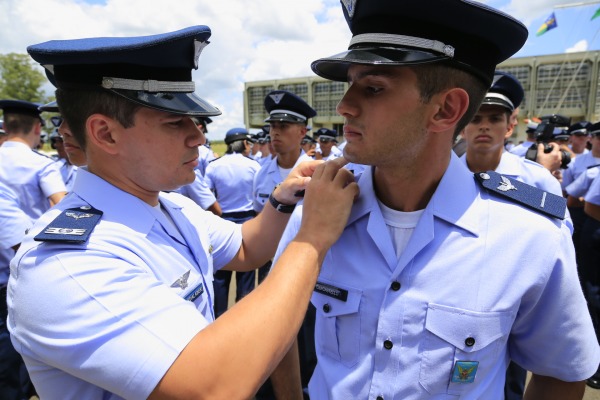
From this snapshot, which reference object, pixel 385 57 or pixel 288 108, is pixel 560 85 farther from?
pixel 385 57

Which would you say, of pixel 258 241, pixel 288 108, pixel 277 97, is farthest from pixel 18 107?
pixel 258 241

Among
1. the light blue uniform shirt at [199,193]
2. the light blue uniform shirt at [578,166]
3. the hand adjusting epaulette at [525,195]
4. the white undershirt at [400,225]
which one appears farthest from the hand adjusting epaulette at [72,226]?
the light blue uniform shirt at [578,166]

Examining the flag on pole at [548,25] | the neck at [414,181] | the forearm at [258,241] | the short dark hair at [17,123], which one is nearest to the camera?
the neck at [414,181]

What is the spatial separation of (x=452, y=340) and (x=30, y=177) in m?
4.44

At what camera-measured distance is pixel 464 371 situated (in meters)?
1.34

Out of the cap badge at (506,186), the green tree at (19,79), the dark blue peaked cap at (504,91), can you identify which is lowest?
the green tree at (19,79)

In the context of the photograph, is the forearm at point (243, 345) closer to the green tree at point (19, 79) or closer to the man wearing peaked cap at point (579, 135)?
the man wearing peaked cap at point (579, 135)

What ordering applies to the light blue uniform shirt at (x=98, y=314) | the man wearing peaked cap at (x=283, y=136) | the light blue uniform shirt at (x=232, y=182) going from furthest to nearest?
1. the light blue uniform shirt at (x=232, y=182)
2. the man wearing peaked cap at (x=283, y=136)
3. the light blue uniform shirt at (x=98, y=314)

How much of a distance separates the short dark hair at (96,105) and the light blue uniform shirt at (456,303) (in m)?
1.00

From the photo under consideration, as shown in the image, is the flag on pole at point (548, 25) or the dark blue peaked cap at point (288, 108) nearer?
the dark blue peaked cap at point (288, 108)

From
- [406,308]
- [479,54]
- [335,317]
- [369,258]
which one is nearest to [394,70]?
[479,54]

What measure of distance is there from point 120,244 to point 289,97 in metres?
4.39

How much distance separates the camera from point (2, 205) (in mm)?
3160

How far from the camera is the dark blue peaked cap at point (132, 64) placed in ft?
4.41
